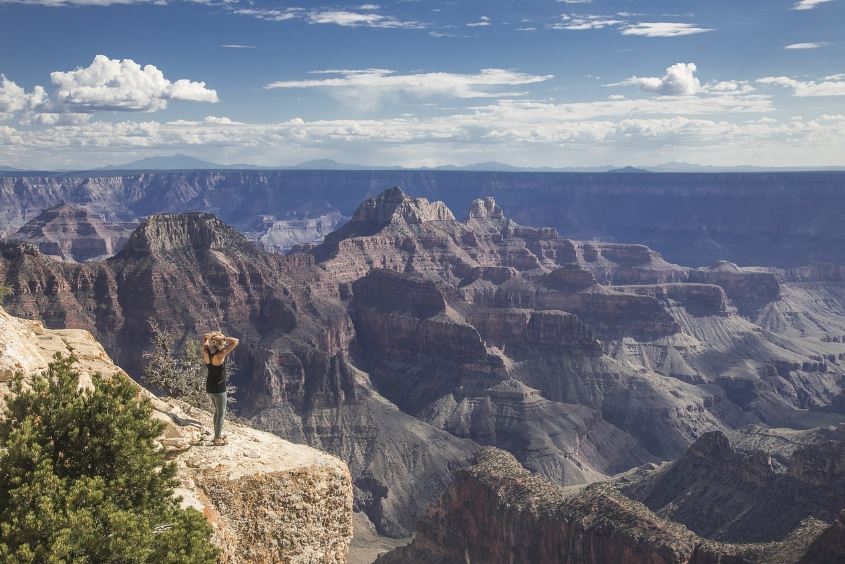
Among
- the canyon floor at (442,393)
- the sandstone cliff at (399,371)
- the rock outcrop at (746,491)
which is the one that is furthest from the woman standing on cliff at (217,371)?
the sandstone cliff at (399,371)

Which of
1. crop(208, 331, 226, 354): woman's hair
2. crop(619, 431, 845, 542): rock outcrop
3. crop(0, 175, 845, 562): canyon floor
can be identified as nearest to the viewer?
crop(208, 331, 226, 354): woman's hair

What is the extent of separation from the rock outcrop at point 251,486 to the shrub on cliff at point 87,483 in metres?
2.99

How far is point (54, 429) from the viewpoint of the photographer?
838 inches

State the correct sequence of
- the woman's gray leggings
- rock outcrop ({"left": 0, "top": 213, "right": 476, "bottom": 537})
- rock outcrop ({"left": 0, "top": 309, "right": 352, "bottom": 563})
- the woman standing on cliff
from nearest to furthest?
rock outcrop ({"left": 0, "top": 309, "right": 352, "bottom": 563}) → the woman's gray leggings → the woman standing on cliff → rock outcrop ({"left": 0, "top": 213, "right": 476, "bottom": 537})

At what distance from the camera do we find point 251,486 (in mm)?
27094

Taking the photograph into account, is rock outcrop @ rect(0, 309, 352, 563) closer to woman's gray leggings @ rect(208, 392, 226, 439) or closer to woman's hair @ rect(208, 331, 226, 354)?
woman's gray leggings @ rect(208, 392, 226, 439)

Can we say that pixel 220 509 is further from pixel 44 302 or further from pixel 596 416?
pixel 596 416

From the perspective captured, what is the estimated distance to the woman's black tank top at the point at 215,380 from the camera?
A: 2839cm

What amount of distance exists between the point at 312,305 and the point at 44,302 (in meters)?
59.7

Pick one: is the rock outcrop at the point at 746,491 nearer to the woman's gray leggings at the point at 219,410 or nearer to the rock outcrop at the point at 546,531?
the rock outcrop at the point at 546,531

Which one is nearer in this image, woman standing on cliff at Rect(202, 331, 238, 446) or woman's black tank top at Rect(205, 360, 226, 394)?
woman standing on cliff at Rect(202, 331, 238, 446)

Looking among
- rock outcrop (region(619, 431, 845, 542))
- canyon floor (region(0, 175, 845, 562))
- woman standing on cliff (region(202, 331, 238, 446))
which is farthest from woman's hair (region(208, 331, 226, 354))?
rock outcrop (region(619, 431, 845, 542))

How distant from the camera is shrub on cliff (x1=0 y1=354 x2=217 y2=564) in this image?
750 inches

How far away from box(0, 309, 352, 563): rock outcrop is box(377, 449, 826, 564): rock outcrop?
39536mm
